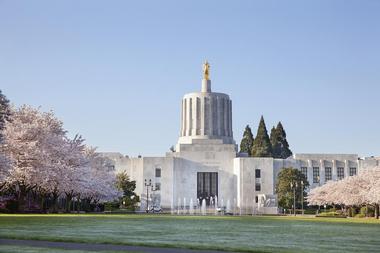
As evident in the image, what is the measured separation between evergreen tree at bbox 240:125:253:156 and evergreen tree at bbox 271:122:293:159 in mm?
6265

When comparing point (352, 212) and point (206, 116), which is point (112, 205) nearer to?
point (206, 116)

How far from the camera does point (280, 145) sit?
452 feet

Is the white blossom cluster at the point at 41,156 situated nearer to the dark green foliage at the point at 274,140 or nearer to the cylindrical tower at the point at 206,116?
the cylindrical tower at the point at 206,116

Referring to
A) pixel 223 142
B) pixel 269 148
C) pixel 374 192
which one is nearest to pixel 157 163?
pixel 223 142

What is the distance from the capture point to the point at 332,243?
2325cm

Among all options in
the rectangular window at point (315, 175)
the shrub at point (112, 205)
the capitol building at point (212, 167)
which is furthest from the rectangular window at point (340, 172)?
the shrub at point (112, 205)

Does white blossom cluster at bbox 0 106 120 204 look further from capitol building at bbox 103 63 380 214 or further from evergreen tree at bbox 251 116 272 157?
evergreen tree at bbox 251 116 272 157

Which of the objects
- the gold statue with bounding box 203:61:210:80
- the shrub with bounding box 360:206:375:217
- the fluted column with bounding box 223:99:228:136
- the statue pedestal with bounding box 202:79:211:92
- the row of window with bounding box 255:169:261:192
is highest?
the gold statue with bounding box 203:61:210:80

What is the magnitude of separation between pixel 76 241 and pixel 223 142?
102 meters

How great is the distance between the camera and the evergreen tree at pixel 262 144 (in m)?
128

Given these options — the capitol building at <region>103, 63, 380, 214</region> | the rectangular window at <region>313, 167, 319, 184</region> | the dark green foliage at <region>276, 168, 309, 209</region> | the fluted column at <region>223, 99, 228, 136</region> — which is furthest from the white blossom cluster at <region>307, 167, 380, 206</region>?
the fluted column at <region>223, 99, 228, 136</region>

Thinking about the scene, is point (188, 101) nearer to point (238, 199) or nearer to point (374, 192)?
point (238, 199)

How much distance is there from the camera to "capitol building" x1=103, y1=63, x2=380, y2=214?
118 meters

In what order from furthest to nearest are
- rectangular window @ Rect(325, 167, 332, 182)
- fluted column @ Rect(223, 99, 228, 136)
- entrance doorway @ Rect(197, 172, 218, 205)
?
fluted column @ Rect(223, 99, 228, 136) → entrance doorway @ Rect(197, 172, 218, 205) → rectangular window @ Rect(325, 167, 332, 182)
